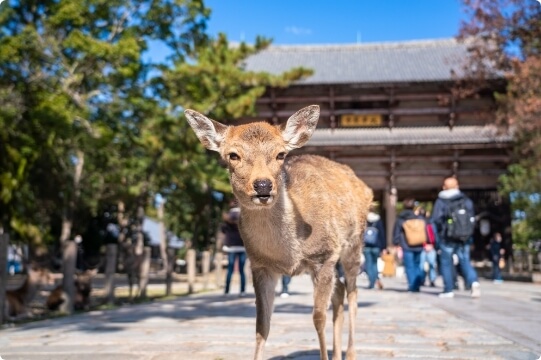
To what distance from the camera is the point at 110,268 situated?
32.3 feet

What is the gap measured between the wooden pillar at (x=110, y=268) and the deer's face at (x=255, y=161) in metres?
6.65

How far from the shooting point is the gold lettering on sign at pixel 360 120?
24.4 m

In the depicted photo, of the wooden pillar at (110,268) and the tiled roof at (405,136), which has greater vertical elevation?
the tiled roof at (405,136)

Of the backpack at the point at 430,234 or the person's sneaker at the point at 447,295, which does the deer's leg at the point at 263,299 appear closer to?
the person's sneaker at the point at 447,295

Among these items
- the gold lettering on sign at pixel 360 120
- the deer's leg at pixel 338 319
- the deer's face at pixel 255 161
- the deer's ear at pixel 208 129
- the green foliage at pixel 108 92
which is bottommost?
the deer's leg at pixel 338 319

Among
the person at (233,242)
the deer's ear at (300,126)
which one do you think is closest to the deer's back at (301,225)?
the deer's ear at (300,126)

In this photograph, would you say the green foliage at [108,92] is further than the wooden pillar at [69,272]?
Yes

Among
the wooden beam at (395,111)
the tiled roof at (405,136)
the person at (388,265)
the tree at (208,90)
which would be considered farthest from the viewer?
the wooden beam at (395,111)

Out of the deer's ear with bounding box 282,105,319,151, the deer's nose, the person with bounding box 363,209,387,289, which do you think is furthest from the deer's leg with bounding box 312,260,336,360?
the person with bounding box 363,209,387,289

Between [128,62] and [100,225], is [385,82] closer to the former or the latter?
[128,62]

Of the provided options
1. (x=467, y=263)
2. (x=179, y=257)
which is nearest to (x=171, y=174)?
(x=467, y=263)

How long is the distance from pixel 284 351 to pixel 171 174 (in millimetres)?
10316

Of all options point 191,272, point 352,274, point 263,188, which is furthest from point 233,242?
point 263,188

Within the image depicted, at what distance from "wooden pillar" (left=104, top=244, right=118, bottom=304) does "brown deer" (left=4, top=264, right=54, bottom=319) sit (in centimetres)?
115
